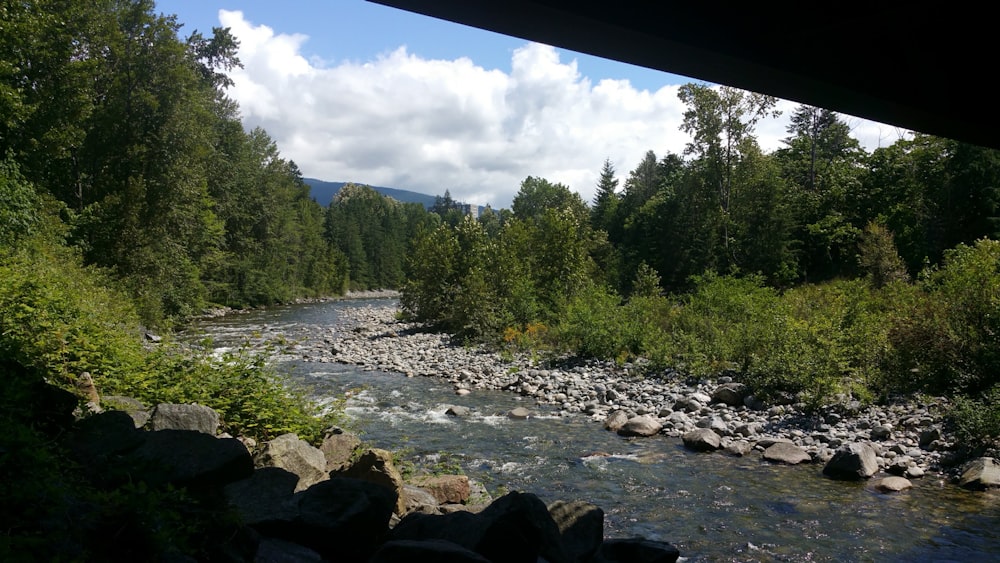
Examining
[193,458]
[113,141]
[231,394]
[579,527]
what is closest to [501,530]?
[579,527]

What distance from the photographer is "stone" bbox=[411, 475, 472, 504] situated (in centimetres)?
691

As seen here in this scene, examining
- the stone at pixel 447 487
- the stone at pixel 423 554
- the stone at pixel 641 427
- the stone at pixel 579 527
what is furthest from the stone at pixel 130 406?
the stone at pixel 641 427

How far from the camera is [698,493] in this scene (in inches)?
328

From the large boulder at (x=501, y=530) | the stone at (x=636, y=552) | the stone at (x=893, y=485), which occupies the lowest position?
the stone at (x=893, y=485)

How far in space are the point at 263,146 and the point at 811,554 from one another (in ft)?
183

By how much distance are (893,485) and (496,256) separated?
23.5 meters

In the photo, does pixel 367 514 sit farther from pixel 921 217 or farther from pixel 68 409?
pixel 921 217

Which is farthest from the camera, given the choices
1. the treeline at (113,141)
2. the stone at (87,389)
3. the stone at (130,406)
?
the treeline at (113,141)

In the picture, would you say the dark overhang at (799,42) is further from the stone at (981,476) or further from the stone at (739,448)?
the stone at (739,448)

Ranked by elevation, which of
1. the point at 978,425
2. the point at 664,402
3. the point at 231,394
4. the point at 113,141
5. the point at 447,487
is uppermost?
the point at 113,141

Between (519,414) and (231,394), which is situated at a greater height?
(231,394)

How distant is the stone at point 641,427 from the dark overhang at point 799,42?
7.72 metres

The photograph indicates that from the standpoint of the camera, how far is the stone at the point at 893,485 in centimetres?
820

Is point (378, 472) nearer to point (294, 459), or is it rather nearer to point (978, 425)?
point (294, 459)
